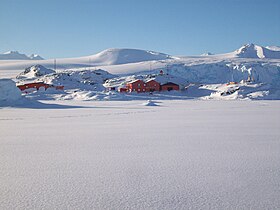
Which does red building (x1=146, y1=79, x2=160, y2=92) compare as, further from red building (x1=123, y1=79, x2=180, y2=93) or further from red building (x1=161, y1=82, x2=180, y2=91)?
red building (x1=161, y1=82, x2=180, y2=91)

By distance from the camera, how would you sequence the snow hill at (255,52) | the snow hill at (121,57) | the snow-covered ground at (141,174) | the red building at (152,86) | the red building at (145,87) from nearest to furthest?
the snow-covered ground at (141,174) < the red building at (145,87) < the red building at (152,86) < the snow hill at (121,57) < the snow hill at (255,52)

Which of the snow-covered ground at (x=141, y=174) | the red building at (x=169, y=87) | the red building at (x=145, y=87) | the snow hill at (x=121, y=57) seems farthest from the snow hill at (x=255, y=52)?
the snow-covered ground at (x=141, y=174)

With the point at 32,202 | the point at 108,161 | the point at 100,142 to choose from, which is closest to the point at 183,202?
the point at 32,202

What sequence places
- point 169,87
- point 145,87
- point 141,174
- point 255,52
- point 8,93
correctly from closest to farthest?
point 141,174, point 8,93, point 145,87, point 169,87, point 255,52

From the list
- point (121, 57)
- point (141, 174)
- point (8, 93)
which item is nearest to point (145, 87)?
point (8, 93)

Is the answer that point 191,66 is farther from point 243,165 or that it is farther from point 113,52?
point 243,165

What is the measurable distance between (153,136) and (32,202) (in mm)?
3538

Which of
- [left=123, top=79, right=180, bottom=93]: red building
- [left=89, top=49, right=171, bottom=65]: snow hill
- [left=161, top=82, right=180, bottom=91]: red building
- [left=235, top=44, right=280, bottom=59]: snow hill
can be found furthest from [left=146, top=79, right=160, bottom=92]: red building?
[left=235, top=44, right=280, bottom=59]: snow hill

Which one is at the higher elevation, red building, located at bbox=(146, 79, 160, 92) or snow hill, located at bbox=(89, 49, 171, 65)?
snow hill, located at bbox=(89, 49, 171, 65)

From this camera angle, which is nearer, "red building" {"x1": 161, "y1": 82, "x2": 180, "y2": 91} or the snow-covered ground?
the snow-covered ground

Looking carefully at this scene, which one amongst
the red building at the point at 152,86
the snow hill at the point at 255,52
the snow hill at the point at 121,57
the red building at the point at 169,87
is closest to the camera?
the red building at the point at 152,86

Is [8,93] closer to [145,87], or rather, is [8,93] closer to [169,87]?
[145,87]

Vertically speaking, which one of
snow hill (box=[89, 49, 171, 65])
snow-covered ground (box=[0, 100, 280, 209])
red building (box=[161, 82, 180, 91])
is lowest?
red building (box=[161, 82, 180, 91])

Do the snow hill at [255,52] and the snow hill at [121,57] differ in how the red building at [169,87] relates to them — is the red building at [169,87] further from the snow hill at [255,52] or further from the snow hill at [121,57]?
the snow hill at [255,52]
